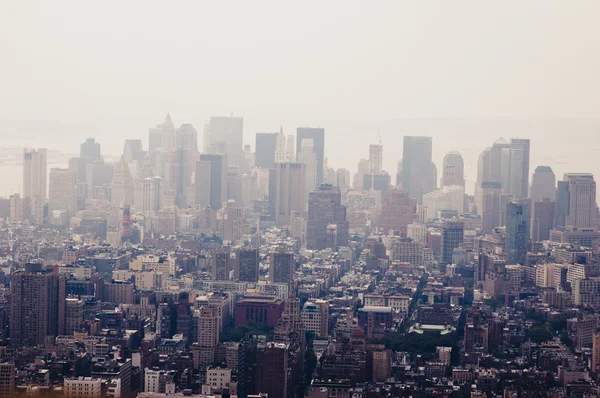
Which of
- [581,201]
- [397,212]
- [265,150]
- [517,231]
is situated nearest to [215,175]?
[265,150]

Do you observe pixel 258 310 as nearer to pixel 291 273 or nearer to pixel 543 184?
pixel 291 273

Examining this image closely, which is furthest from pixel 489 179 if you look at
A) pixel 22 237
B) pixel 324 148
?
pixel 22 237

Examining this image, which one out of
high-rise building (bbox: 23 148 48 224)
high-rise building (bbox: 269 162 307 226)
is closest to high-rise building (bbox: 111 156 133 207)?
high-rise building (bbox: 23 148 48 224)

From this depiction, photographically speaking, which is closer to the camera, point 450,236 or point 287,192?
point 450,236

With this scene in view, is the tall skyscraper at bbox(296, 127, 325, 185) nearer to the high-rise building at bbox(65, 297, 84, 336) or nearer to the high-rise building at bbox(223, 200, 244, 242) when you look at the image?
the high-rise building at bbox(223, 200, 244, 242)

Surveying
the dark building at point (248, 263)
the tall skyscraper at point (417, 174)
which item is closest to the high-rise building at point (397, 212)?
the tall skyscraper at point (417, 174)

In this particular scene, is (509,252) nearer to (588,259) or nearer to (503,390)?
(588,259)
